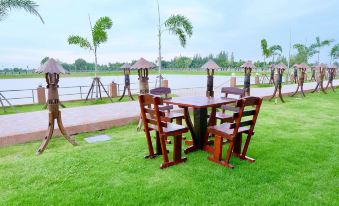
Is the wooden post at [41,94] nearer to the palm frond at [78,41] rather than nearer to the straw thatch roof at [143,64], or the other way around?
the palm frond at [78,41]

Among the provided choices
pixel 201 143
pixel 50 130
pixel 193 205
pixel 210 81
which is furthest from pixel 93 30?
pixel 193 205

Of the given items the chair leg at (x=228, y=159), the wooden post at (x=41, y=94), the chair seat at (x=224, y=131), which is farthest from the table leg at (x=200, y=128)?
the wooden post at (x=41, y=94)

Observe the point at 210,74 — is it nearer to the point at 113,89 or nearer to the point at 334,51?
the point at 113,89

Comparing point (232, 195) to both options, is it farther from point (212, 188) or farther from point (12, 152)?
point (12, 152)

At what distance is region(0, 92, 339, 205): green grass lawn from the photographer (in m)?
2.66

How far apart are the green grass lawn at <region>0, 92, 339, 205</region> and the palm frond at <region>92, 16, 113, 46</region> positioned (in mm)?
6752

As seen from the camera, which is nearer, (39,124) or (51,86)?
(51,86)

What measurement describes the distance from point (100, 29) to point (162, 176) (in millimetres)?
8765

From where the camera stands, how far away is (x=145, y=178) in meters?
3.14

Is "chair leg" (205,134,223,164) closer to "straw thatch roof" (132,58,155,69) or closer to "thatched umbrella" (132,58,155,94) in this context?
"thatched umbrella" (132,58,155,94)

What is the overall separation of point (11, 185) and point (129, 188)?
55.1 inches

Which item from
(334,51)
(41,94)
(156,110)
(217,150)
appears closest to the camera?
(156,110)

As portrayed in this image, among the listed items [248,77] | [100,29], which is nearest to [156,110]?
[248,77]

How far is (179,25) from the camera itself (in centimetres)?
1170
